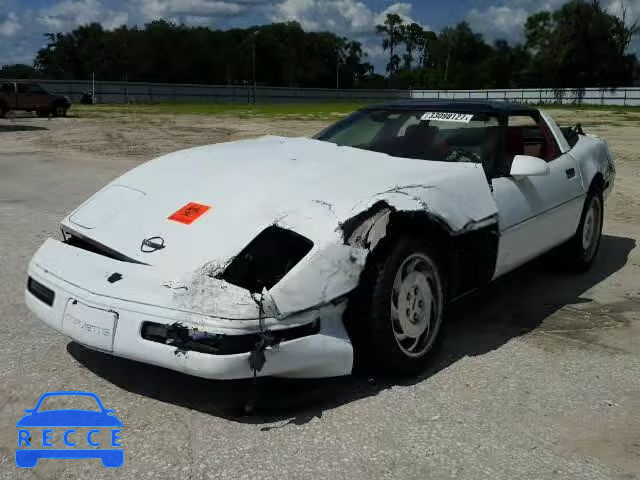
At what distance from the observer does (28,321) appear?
4258mm

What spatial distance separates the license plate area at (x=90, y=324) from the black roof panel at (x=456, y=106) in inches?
106

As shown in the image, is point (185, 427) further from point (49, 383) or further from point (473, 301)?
point (473, 301)

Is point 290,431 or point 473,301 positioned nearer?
point 290,431

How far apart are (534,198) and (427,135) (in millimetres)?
801

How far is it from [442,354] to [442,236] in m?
0.71

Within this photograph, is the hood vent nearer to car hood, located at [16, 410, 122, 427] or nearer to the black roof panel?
car hood, located at [16, 410, 122, 427]

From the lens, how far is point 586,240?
5.54 meters

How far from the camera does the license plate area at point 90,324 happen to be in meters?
2.99

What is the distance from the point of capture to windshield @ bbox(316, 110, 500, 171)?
425cm

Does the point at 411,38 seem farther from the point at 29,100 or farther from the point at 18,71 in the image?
the point at 29,100

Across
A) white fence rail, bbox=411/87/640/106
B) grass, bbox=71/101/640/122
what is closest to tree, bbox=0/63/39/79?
grass, bbox=71/101/640/122

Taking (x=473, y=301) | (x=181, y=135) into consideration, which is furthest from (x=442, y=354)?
(x=181, y=135)

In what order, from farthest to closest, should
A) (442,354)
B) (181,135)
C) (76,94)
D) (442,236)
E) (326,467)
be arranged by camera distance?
1. (76,94)
2. (181,135)
3. (442,354)
4. (442,236)
5. (326,467)

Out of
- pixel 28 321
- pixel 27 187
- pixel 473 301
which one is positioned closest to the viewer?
pixel 28 321
